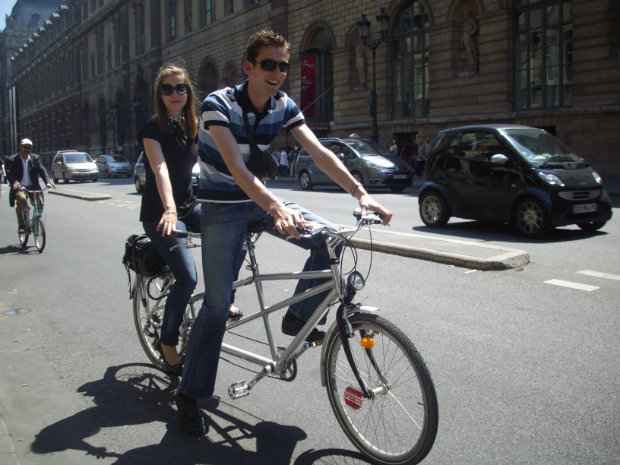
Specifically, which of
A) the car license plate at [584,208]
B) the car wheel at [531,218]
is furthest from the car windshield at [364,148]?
the car license plate at [584,208]

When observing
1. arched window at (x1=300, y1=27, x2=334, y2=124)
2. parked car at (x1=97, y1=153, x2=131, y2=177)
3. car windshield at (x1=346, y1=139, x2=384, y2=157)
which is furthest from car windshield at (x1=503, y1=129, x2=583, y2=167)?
parked car at (x1=97, y1=153, x2=131, y2=177)

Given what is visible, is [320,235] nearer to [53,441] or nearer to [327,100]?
[53,441]

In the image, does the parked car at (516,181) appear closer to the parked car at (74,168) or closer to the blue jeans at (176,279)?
the blue jeans at (176,279)

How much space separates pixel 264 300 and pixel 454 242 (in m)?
5.82

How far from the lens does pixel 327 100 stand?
3734 cm

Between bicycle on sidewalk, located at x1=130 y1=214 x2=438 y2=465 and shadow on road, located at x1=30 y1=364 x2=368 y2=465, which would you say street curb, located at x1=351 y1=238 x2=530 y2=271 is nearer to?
shadow on road, located at x1=30 y1=364 x2=368 y2=465

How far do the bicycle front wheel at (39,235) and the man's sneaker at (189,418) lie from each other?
7.57 m

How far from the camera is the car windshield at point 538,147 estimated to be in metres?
10.5

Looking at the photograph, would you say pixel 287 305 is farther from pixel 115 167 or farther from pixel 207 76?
pixel 207 76

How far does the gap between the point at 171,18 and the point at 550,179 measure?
51.6m

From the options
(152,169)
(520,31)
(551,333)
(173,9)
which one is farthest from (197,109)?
(173,9)

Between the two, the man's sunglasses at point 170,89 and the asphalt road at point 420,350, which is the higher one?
the man's sunglasses at point 170,89

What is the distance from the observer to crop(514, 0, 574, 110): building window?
2431 cm

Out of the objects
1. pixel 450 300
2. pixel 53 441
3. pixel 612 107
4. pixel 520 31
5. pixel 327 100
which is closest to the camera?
pixel 53 441
